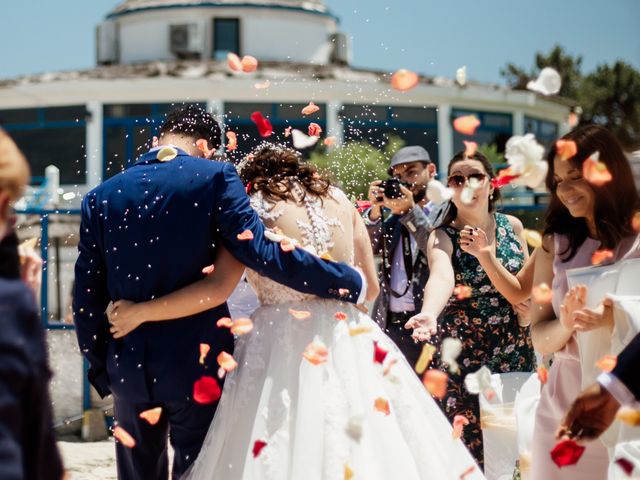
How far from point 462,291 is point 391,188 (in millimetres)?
Answer: 885

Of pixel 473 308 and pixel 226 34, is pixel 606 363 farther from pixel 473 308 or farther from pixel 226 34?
pixel 226 34

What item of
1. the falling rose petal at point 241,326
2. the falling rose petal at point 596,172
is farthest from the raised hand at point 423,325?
the falling rose petal at point 596,172

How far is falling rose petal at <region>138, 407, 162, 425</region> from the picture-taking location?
352cm

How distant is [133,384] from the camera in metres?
3.51

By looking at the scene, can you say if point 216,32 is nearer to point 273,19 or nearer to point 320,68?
point 273,19

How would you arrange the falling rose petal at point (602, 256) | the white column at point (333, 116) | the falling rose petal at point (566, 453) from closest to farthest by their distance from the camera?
the falling rose petal at point (566, 453) → the falling rose petal at point (602, 256) → the white column at point (333, 116)

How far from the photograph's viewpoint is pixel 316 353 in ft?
11.6

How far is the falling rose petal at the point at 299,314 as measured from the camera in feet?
11.8

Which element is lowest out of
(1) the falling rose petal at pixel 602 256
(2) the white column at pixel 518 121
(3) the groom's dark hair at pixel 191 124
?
(2) the white column at pixel 518 121

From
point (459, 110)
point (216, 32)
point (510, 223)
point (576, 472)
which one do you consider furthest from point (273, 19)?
point (576, 472)

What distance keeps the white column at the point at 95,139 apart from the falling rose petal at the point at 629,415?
72.0 ft

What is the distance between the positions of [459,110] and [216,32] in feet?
23.5

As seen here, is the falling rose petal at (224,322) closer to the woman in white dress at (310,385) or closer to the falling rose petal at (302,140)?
the woman in white dress at (310,385)

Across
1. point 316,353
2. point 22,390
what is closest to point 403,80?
point 316,353
